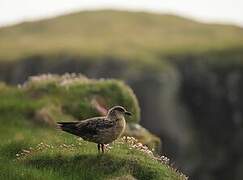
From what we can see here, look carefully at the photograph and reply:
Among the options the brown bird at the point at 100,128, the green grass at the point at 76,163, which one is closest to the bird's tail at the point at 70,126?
the brown bird at the point at 100,128

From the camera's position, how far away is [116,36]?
9388cm

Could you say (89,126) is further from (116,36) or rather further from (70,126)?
(116,36)

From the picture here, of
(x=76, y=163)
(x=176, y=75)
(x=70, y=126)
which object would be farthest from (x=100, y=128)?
(x=176, y=75)

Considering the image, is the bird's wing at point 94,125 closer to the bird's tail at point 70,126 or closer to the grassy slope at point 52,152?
the bird's tail at point 70,126

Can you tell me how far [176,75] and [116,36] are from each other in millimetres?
21269

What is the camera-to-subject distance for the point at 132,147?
23.7 meters

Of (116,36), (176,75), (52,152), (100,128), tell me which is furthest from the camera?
(116,36)

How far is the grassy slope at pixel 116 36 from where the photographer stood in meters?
82.2

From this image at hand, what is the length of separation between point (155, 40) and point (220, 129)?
22.5m

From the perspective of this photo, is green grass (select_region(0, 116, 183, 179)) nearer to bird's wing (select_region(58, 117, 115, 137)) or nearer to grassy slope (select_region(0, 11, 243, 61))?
bird's wing (select_region(58, 117, 115, 137))

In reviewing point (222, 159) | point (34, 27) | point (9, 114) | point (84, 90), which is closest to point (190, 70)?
point (222, 159)

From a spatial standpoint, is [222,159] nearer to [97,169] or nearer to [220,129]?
[220,129]

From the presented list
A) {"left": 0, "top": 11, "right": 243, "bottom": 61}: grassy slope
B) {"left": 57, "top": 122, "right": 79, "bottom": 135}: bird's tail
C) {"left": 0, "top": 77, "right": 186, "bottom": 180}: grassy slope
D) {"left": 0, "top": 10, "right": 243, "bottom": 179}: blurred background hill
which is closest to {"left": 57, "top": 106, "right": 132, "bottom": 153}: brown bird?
{"left": 57, "top": 122, "right": 79, "bottom": 135}: bird's tail

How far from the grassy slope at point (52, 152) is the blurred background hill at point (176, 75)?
103ft
